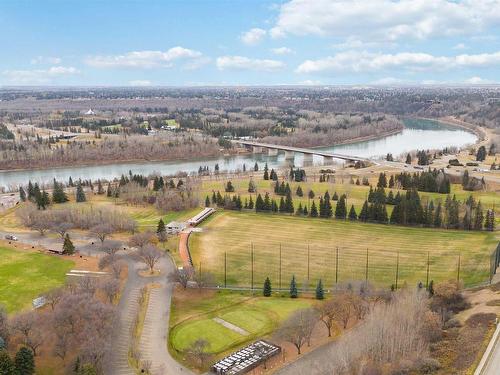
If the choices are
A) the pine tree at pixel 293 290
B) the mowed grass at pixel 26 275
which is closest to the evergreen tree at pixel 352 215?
the pine tree at pixel 293 290

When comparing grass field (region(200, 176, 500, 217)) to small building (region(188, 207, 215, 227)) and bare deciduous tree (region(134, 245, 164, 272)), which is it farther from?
bare deciduous tree (region(134, 245, 164, 272))

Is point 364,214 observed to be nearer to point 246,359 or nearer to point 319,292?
point 319,292

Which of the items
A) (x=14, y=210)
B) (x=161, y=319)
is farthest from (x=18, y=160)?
(x=161, y=319)

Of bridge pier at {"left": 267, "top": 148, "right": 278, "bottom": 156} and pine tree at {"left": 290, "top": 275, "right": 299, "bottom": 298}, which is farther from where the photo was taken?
bridge pier at {"left": 267, "top": 148, "right": 278, "bottom": 156}

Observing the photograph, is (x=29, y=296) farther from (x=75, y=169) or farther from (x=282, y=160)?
(x=282, y=160)

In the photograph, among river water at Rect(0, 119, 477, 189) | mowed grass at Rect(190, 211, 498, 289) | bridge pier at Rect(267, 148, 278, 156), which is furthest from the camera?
bridge pier at Rect(267, 148, 278, 156)

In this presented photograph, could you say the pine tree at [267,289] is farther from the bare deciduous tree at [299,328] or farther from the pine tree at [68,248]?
the pine tree at [68,248]

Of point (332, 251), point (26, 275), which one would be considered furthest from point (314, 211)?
point (26, 275)

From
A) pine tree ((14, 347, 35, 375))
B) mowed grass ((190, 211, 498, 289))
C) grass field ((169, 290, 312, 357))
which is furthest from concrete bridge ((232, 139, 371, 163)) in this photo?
pine tree ((14, 347, 35, 375))
